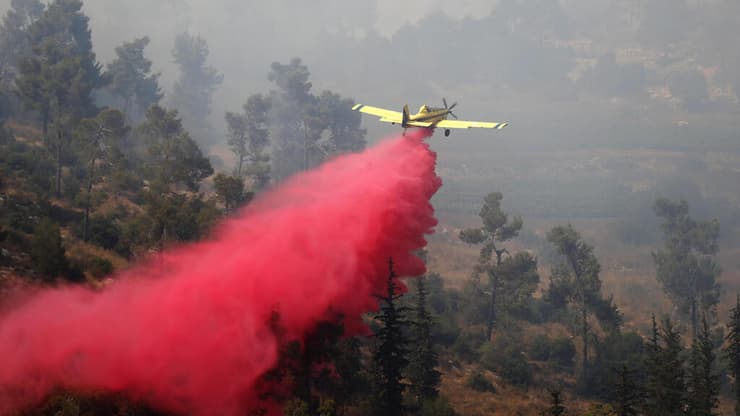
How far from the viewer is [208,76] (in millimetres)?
163500

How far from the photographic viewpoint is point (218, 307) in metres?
29.1

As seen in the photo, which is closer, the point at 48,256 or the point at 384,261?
the point at 384,261

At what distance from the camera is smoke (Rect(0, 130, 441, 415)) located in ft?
88.9

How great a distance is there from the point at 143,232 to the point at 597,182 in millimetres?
152738

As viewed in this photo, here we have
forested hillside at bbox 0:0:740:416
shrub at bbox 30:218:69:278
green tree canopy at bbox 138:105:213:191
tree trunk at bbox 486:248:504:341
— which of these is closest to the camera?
forested hillside at bbox 0:0:740:416

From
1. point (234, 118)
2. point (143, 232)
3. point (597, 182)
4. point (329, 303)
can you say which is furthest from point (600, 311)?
point (597, 182)

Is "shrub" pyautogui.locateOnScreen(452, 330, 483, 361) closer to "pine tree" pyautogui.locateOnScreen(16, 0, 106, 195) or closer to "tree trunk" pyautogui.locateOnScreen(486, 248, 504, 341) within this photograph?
"tree trunk" pyautogui.locateOnScreen(486, 248, 504, 341)

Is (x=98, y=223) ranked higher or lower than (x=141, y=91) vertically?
lower

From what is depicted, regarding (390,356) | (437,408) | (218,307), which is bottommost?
(437,408)

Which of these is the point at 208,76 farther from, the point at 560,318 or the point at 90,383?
the point at 90,383

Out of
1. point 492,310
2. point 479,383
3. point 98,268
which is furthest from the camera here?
point 492,310

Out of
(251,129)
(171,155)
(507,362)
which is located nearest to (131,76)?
(251,129)

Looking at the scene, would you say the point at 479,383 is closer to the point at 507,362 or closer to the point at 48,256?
the point at 507,362

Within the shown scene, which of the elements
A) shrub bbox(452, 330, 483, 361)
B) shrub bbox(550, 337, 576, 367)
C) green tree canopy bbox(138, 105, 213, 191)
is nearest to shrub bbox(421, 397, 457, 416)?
shrub bbox(452, 330, 483, 361)
